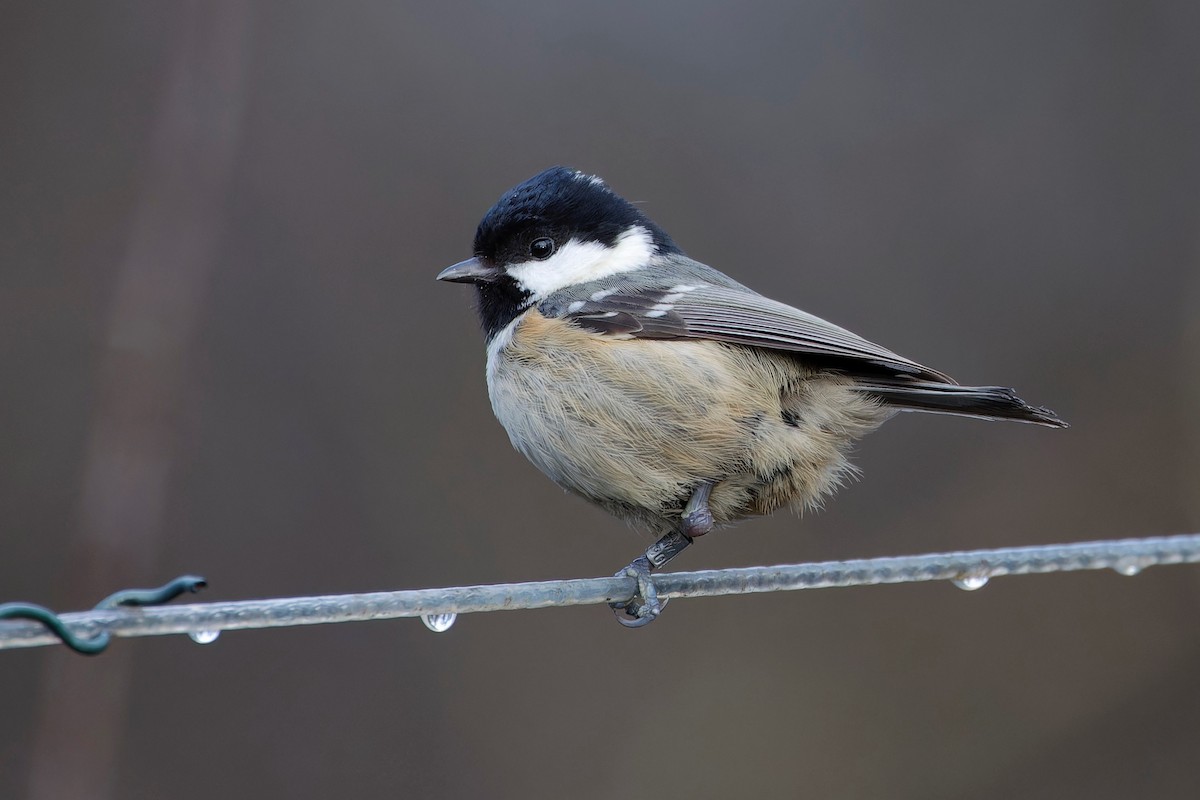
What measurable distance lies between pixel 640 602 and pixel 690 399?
1.77 ft

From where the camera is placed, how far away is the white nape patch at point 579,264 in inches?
123

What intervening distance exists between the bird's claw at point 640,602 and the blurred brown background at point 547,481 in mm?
2072

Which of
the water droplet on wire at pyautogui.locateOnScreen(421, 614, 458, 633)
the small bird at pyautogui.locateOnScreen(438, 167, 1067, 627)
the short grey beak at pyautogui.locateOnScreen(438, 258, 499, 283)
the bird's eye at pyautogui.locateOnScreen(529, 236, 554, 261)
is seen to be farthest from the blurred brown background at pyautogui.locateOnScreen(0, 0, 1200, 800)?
the water droplet on wire at pyautogui.locateOnScreen(421, 614, 458, 633)

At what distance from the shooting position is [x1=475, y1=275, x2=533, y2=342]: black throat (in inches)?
122

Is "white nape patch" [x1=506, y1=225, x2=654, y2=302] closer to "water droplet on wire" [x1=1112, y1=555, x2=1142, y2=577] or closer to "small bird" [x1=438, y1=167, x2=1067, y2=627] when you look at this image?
"small bird" [x1=438, y1=167, x2=1067, y2=627]

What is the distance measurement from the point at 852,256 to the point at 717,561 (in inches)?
60.9

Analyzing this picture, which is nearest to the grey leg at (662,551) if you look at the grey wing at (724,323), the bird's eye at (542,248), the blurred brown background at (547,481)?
the grey wing at (724,323)

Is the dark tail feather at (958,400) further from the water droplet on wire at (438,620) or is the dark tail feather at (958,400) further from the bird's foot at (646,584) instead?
the water droplet on wire at (438,620)

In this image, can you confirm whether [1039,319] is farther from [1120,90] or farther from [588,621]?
[588,621]

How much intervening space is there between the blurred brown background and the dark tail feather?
190cm

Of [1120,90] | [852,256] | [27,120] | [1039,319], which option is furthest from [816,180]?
[27,120]

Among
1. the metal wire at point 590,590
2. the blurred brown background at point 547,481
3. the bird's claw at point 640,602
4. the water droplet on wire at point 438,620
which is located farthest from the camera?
the blurred brown background at point 547,481

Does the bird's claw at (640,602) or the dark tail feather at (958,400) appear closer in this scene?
the bird's claw at (640,602)

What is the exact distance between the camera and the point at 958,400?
8.89 ft
